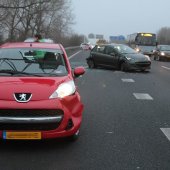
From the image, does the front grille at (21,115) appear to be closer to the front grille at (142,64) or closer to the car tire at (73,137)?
the car tire at (73,137)

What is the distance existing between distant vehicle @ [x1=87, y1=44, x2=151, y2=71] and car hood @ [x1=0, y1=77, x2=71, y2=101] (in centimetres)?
1773

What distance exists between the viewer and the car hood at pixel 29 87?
6992 mm

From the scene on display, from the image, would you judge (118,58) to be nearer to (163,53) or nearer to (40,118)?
(163,53)

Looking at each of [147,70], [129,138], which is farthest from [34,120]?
[147,70]

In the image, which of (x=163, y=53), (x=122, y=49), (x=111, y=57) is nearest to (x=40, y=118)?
(x=111, y=57)

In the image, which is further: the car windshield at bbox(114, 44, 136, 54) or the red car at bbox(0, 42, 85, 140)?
the car windshield at bbox(114, 44, 136, 54)

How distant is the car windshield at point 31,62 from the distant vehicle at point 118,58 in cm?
1633

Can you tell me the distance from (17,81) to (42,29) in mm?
69921

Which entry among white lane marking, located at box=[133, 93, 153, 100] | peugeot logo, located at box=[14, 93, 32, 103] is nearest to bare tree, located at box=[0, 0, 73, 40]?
white lane marking, located at box=[133, 93, 153, 100]

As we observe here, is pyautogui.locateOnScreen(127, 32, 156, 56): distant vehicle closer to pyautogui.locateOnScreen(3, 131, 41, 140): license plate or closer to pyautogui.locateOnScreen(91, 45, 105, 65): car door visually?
pyautogui.locateOnScreen(91, 45, 105, 65): car door

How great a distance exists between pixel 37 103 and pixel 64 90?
2.20 ft

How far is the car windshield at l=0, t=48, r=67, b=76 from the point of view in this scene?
8.09 metres

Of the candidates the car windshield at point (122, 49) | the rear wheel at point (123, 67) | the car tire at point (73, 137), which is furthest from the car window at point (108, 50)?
the car tire at point (73, 137)

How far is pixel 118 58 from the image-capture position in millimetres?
25688
